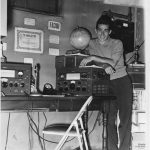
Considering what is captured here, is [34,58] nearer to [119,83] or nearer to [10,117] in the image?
[10,117]

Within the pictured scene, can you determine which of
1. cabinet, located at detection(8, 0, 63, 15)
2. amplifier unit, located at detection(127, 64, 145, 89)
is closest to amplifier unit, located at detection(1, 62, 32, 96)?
cabinet, located at detection(8, 0, 63, 15)

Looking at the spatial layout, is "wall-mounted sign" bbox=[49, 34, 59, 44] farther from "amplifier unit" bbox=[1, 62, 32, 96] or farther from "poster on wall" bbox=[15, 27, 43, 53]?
"amplifier unit" bbox=[1, 62, 32, 96]

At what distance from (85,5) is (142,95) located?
1.41 m

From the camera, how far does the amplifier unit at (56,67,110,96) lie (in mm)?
2643

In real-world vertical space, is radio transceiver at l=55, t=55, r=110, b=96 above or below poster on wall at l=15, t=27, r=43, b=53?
below

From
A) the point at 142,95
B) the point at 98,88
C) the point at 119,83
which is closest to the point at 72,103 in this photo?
the point at 98,88

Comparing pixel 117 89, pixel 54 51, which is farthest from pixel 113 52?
pixel 54 51

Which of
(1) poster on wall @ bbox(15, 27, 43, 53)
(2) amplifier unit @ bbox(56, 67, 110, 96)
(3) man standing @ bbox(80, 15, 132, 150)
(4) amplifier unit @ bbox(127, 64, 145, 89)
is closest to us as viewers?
(2) amplifier unit @ bbox(56, 67, 110, 96)

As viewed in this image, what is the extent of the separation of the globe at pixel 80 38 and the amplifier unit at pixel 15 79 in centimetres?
94

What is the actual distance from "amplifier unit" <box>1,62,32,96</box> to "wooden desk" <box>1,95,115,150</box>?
0.12 meters

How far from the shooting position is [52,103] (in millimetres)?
2254

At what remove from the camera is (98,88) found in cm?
267

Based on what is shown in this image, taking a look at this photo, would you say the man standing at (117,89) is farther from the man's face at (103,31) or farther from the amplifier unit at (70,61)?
the amplifier unit at (70,61)

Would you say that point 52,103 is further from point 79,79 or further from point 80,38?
point 80,38
